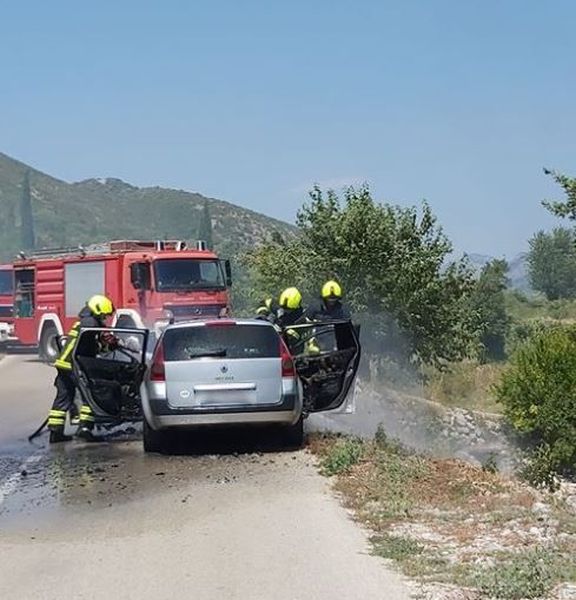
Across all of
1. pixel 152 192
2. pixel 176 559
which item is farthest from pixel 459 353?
pixel 152 192

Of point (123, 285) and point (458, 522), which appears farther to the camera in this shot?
point (123, 285)

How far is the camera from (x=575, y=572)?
6434 mm

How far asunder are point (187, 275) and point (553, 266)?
5948 centimetres

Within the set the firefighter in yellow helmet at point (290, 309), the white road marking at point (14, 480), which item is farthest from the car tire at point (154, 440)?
the firefighter in yellow helmet at point (290, 309)

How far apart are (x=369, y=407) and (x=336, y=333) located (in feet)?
31.6

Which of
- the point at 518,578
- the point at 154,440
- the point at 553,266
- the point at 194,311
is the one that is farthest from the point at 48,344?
the point at 553,266

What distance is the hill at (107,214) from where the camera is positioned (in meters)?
133

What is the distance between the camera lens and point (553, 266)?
79.1 meters

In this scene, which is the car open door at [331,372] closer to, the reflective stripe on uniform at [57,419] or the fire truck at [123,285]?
the reflective stripe on uniform at [57,419]

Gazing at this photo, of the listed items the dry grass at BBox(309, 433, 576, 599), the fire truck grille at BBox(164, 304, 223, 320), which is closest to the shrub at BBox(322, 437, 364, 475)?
the dry grass at BBox(309, 433, 576, 599)

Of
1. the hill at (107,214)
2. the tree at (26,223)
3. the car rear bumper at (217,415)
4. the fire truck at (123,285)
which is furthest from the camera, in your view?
the hill at (107,214)

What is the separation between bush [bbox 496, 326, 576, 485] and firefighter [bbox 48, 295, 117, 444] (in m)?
7.88

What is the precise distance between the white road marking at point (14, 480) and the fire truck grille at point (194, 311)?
1131cm

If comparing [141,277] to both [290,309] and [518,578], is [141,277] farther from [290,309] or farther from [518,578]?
[518,578]
